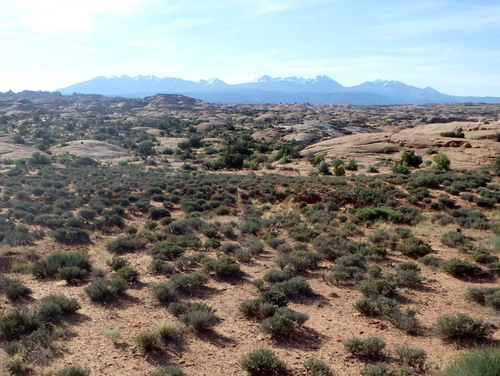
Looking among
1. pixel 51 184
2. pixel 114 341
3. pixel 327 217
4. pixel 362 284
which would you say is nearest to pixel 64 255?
pixel 114 341

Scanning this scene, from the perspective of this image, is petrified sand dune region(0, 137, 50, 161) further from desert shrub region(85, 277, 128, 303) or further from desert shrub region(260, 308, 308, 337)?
desert shrub region(260, 308, 308, 337)

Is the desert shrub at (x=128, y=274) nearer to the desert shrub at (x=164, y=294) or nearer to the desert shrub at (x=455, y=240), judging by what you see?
the desert shrub at (x=164, y=294)

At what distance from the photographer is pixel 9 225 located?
531 inches

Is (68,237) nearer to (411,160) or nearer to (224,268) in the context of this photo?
(224,268)

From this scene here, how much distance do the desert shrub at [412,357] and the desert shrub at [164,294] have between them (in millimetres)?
4970

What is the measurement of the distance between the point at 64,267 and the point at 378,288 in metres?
8.22


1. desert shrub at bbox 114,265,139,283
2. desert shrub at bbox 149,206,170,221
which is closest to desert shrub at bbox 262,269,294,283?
desert shrub at bbox 114,265,139,283

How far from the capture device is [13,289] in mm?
8266

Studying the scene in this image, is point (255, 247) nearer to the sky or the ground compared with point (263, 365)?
nearer to the ground

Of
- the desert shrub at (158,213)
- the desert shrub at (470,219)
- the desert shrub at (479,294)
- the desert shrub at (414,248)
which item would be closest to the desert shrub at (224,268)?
the desert shrub at (414,248)

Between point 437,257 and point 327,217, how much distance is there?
5.38m

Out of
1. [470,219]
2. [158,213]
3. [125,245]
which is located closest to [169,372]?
[125,245]

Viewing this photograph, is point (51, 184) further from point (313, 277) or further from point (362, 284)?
point (362, 284)

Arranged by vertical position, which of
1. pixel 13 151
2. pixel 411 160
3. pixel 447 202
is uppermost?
pixel 411 160
